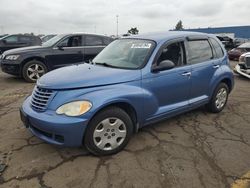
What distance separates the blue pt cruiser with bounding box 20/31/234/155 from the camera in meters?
3.28

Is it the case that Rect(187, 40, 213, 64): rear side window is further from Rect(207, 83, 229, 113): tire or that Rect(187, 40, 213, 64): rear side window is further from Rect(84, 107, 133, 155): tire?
Rect(84, 107, 133, 155): tire

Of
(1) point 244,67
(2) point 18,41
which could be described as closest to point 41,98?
(1) point 244,67

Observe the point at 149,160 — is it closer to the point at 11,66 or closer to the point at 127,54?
the point at 127,54

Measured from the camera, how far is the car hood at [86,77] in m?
3.42

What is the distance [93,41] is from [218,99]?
18.0 ft

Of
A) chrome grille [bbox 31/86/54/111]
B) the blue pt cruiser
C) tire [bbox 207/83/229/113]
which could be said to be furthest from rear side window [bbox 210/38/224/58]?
chrome grille [bbox 31/86/54/111]

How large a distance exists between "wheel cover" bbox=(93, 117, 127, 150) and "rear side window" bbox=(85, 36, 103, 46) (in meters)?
6.25

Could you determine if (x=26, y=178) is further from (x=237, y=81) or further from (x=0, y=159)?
(x=237, y=81)

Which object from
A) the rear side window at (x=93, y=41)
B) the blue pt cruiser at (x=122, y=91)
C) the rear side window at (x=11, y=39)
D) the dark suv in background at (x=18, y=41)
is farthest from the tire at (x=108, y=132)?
the rear side window at (x=11, y=39)

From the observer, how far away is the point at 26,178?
3.09m

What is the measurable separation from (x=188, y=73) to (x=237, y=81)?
5.40 metres

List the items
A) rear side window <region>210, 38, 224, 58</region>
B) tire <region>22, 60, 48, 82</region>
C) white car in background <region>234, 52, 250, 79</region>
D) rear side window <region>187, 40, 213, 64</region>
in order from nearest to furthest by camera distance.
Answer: rear side window <region>187, 40, 213, 64</region>
rear side window <region>210, 38, 224, 58</region>
tire <region>22, 60, 48, 82</region>
white car in background <region>234, 52, 250, 79</region>

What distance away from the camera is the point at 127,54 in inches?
169

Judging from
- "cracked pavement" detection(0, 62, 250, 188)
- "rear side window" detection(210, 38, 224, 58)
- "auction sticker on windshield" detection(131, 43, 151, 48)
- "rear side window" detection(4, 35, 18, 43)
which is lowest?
"cracked pavement" detection(0, 62, 250, 188)
